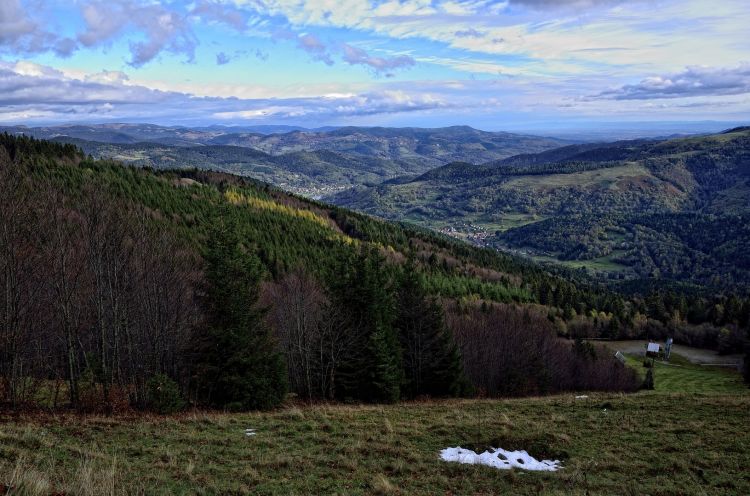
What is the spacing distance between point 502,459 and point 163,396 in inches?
700

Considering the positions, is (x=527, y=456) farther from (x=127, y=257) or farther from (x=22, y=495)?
(x=127, y=257)

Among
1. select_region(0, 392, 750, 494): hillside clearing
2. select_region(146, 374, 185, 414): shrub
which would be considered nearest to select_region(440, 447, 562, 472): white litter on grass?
select_region(0, 392, 750, 494): hillside clearing

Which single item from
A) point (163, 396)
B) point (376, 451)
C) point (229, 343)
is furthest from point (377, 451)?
point (229, 343)

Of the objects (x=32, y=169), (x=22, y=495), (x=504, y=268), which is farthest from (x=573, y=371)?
(x=32, y=169)

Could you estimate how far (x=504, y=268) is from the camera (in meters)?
182

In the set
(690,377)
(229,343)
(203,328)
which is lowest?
(690,377)

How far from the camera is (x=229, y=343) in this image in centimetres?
2947

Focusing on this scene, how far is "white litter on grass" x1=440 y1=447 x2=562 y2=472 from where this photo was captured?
15.4m

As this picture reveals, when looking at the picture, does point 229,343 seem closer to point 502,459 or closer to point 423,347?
point 502,459

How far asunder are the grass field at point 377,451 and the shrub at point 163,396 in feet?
9.34

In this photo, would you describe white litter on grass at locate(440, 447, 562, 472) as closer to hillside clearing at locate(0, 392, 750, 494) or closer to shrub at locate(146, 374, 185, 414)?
hillside clearing at locate(0, 392, 750, 494)

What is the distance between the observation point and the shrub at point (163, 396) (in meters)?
24.3

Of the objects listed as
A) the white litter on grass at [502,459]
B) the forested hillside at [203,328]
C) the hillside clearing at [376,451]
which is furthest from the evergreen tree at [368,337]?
the white litter on grass at [502,459]

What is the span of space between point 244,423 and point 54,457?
29.4 feet
